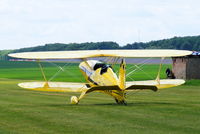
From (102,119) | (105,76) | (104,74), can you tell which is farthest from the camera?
(104,74)

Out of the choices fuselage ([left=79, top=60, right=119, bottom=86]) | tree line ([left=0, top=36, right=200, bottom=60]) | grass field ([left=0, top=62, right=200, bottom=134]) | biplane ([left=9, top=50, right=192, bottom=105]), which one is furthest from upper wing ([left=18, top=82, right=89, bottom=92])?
tree line ([left=0, top=36, right=200, bottom=60])

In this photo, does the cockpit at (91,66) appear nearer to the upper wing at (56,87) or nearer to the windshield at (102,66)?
the windshield at (102,66)

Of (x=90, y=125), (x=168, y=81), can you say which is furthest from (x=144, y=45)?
(x=90, y=125)

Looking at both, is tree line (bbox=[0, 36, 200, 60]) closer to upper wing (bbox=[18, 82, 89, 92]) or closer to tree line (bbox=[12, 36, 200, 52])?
tree line (bbox=[12, 36, 200, 52])

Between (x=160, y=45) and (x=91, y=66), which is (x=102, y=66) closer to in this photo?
(x=91, y=66)

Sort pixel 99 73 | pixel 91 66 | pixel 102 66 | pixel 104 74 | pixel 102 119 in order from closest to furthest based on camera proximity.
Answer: pixel 102 119, pixel 104 74, pixel 99 73, pixel 102 66, pixel 91 66

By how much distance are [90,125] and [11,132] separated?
2221mm

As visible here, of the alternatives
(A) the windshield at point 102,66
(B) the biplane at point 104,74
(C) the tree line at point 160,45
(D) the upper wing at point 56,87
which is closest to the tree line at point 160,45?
(C) the tree line at point 160,45

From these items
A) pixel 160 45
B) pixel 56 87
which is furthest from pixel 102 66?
pixel 160 45

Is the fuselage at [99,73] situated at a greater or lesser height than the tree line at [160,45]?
greater

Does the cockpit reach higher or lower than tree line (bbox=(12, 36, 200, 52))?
higher

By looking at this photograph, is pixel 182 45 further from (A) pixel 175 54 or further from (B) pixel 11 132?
(B) pixel 11 132

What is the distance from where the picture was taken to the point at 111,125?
50.1 ft

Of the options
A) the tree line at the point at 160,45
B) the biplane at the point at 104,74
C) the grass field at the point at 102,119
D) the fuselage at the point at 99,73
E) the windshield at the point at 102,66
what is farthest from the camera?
the tree line at the point at 160,45
